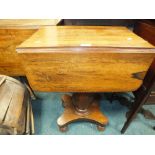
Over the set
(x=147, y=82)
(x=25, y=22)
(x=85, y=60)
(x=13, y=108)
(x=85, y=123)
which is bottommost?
(x=85, y=123)

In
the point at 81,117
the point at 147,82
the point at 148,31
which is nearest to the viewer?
the point at 147,82

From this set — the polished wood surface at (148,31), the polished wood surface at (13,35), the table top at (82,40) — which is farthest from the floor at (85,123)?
the table top at (82,40)

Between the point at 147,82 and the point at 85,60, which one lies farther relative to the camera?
the point at 147,82

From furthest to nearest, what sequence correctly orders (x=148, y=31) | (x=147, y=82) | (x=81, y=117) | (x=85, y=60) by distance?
1. (x=81, y=117)
2. (x=148, y=31)
3. (x=147, y=82)
4. (x=85, y=60)

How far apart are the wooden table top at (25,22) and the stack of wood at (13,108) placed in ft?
1.34

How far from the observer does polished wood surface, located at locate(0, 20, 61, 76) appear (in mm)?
1178

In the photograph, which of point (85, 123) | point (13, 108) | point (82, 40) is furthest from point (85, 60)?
point (85, 123)

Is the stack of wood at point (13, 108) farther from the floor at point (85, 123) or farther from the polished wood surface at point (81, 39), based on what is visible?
the polished wood surface at point (81, 39)

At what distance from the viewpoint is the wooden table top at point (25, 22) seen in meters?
1.18

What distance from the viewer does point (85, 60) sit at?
2.72 ft

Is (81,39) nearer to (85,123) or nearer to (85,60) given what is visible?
(85,60)

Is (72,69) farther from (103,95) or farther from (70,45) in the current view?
(103,95)

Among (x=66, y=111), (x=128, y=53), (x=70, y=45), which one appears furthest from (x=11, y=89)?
(x=128, y=53)

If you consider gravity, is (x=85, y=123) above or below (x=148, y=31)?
below
